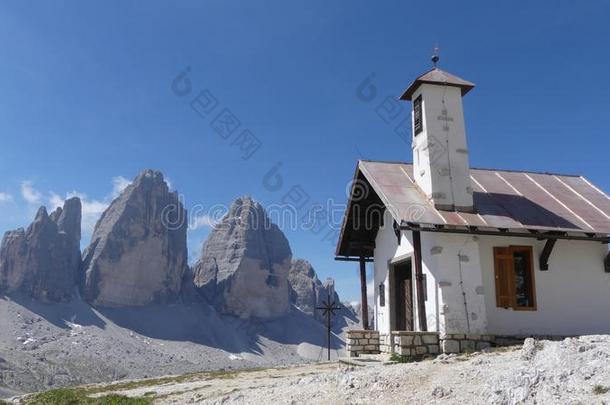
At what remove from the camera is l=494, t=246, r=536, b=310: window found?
13664 mm

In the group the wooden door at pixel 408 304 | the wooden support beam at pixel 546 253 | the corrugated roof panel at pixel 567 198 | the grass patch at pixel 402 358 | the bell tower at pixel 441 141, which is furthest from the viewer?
the wooden door at pixel 408 304

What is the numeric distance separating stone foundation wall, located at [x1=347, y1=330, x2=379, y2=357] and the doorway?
77cm

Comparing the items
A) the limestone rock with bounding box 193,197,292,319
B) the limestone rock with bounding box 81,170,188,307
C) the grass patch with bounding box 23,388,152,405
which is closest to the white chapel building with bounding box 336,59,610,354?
the grass patch with bounding box 23,388,152,405

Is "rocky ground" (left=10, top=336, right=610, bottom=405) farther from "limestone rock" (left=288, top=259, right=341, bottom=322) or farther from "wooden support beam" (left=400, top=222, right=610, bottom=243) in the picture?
"limestone rock" (left=288, top=259, right=341, bottom=322)

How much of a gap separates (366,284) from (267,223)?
5230 inches

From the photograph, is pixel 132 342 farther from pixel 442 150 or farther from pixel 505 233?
pixel 505 233

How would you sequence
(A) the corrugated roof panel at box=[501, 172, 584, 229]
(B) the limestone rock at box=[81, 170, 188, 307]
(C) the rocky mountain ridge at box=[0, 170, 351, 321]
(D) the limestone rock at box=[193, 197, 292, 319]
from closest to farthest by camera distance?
(A) the corrugated roof panel at box=[501, 172, 584, 229] → (C) the rocky mountain ridge at box=[0, 170, 351, 321] → (B) the limestone rock at box=[81, 170, 188, 307] → (D) the limestone rock at box=[193, 197, 292, 319]

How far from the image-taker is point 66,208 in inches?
4924

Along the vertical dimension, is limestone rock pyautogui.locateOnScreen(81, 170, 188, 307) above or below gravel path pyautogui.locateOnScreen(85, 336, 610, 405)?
above

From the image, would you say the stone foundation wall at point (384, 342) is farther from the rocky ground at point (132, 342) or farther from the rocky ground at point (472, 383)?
the rocky ground at point (132, 342)

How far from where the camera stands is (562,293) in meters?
14.2

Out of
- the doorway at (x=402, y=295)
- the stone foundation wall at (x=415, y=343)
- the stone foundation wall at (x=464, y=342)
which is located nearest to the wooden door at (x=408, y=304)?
the doorway at (x=402, y=295)

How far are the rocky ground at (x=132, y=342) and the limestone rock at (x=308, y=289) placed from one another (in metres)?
9.33

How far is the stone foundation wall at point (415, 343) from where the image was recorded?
12.1 metres
